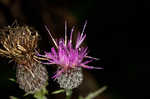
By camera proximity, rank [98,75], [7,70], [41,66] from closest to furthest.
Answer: [41,66]
[7,70]
[98,75]

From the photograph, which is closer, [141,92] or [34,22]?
[34,22]

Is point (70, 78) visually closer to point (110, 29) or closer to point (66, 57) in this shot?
point (66, 57)

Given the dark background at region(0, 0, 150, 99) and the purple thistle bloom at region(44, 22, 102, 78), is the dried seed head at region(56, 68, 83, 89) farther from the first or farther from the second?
the dark background at region(0, 0, 150, 99)

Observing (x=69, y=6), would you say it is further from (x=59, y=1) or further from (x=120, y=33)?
(x=120, y=33)

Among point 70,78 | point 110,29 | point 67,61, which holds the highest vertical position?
point 110,29

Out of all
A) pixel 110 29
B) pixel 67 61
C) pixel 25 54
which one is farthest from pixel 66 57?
pixel 110 29

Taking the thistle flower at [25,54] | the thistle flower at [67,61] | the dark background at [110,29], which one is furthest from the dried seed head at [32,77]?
the dark background at [110,29]

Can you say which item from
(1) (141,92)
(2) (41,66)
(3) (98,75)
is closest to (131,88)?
(1) (141,92)
